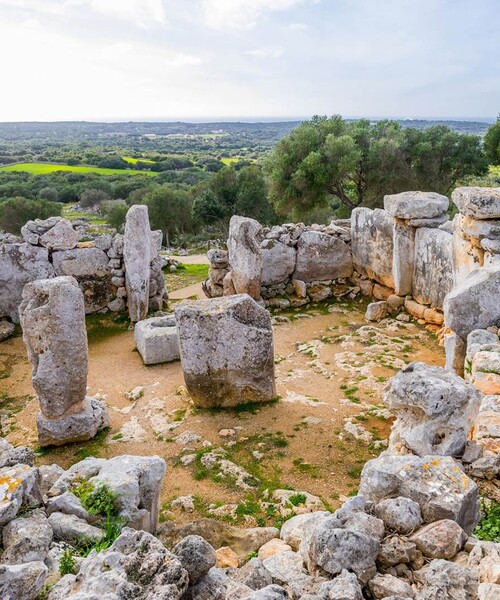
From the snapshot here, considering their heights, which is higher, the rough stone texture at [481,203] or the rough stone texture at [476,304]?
the rough stone texture at [481,203]

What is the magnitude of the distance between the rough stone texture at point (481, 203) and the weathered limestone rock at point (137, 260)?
741 centimetres

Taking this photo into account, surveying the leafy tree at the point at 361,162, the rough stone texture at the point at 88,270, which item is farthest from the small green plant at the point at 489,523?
the leafy tree at the point at 361,162

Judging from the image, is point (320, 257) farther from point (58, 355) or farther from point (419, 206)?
point (58, 355)

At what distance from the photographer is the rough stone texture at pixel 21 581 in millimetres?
3078

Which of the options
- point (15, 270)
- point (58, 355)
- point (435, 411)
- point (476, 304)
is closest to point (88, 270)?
point (15, 270)

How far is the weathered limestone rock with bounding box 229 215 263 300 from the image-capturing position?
13.1 meters

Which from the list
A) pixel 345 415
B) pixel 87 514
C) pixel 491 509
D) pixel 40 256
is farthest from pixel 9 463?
pixel 40 256

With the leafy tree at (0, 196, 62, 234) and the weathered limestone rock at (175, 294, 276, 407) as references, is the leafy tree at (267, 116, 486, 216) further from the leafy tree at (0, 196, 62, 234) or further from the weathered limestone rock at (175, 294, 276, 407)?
the leafy tree at (0, 196, 62, 234)

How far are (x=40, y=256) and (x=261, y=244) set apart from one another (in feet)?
19.8

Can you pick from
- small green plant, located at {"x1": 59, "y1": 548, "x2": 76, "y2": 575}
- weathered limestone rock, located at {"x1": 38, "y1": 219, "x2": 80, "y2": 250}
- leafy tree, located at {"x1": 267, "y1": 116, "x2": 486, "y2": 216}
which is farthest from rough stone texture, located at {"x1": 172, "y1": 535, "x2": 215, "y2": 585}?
leafy tree, located at {"x1": 267, "y1": 116, "x2": 486, "y2": 216}

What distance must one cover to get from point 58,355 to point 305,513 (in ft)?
14.4

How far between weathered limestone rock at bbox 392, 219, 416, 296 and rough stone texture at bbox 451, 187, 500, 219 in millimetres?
2786

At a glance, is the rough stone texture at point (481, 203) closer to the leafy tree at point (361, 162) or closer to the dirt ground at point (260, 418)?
the dirt ground at point (260, 418)

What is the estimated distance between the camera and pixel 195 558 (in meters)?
3.34
